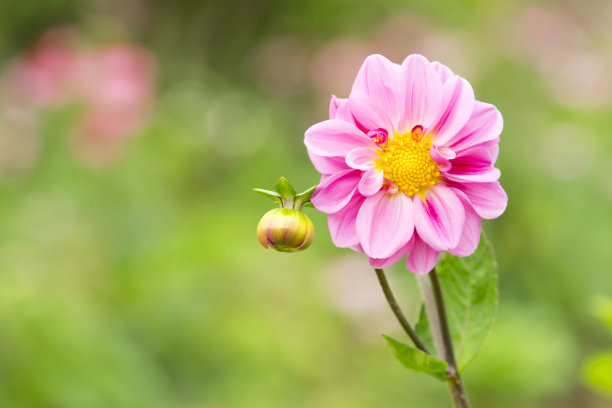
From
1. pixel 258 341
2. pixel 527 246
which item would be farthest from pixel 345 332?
pixel 527 246

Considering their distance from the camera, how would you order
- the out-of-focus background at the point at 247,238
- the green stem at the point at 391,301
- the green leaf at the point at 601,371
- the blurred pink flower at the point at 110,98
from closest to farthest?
the green stem at the point at 391,301
the green leaf at the point at 601,371
the out-of-focus background at the point at 247,238
the blurred pink flower at the point at 110,98

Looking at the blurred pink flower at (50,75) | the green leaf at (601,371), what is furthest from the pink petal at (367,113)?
the blurred pink flower at (50,75)

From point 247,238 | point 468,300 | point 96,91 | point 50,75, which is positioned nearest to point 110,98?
point 96,91

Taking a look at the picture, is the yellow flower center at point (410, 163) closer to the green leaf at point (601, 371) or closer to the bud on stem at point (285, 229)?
the bud on stem at point (285, 229)

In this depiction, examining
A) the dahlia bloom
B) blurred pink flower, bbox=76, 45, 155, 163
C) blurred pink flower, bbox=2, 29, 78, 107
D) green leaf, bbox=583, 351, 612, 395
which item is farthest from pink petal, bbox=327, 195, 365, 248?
blurred pink flower, bbox=2, 29, 78, 107

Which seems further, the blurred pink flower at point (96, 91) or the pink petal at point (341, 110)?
the blurred pink flower at point (96, 91)

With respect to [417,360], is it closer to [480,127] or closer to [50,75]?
[480,127]
